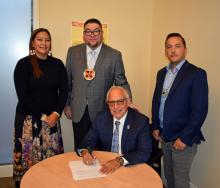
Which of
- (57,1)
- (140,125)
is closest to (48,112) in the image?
(140,125)

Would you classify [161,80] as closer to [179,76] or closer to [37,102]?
[179,76]

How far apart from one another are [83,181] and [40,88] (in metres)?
1.13

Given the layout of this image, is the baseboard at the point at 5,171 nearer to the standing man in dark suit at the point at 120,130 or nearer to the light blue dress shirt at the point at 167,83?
the standing man in dark suit at the point at 120,130

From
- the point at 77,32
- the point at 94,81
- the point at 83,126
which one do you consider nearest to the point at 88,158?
the point at 83,126

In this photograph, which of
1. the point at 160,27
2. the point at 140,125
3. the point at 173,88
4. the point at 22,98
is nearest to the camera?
the point at 140,125

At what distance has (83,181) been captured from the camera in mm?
1637

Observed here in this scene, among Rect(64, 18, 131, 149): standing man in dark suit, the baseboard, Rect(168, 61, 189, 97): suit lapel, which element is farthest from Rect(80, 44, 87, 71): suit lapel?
the baseboard

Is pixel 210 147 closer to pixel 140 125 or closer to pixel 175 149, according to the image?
pixel 175 149

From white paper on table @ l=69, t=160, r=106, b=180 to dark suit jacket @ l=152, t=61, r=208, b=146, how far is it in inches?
29.1

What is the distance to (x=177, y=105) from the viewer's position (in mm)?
2275

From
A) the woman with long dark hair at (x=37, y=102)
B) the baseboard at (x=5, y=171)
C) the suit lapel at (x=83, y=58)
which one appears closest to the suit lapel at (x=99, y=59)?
the suit lapel at (x=83, y=58)

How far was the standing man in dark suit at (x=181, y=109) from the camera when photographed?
2.19 meters

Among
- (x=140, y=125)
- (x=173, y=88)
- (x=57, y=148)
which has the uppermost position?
(x=173, y=88)

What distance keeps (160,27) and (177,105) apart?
62.5 inches
